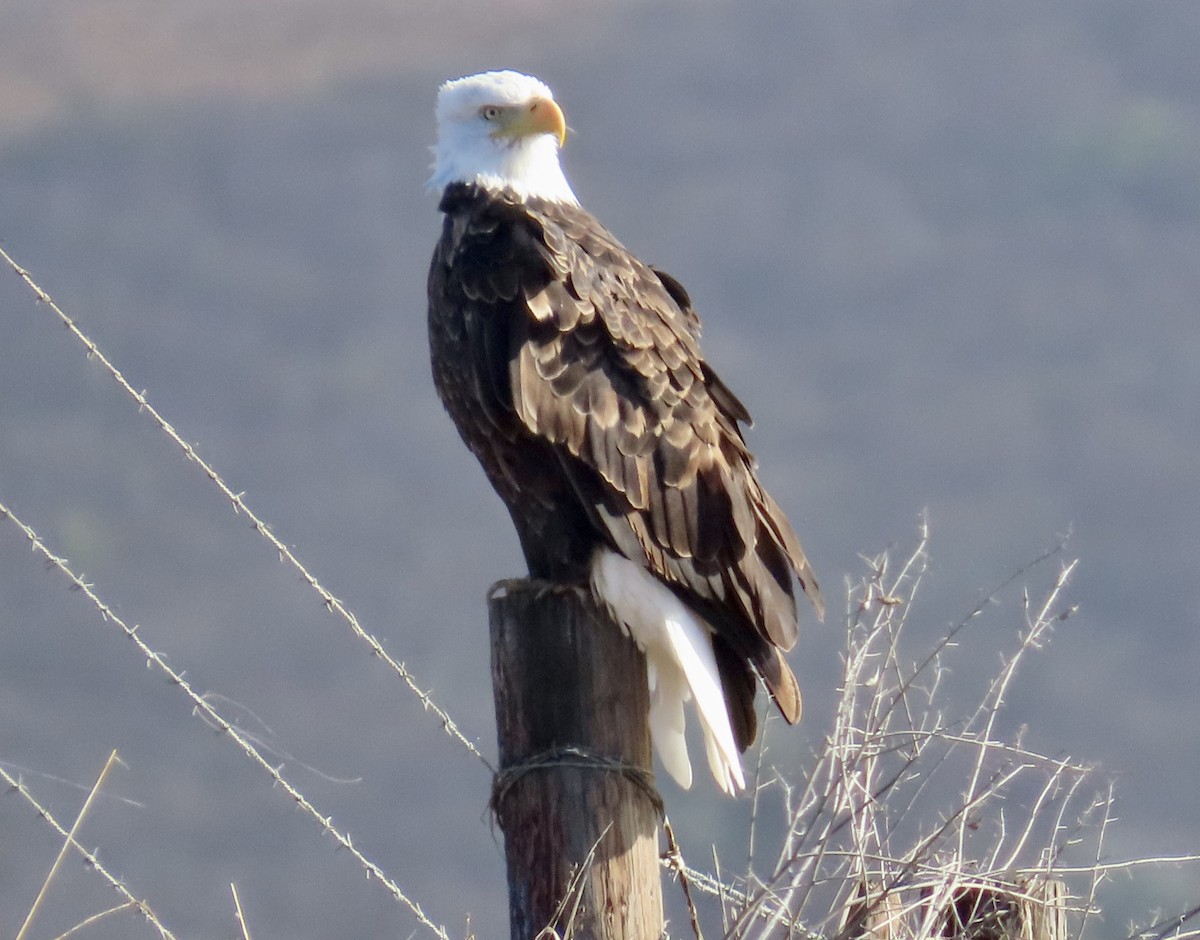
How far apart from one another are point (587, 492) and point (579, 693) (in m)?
0.90

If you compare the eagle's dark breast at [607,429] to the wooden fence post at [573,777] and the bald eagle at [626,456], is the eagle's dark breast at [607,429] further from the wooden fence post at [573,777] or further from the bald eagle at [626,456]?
the wooden fence post at [573,777]

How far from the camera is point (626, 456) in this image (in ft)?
13.3

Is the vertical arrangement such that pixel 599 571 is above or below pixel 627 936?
above

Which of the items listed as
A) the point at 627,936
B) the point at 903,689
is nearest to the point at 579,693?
the point at 627,936

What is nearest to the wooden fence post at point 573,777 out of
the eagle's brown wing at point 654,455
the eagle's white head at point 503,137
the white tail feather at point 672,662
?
the white tail feather at point 672,662

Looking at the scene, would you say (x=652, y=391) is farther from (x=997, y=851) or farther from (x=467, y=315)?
(x=997, y=851)

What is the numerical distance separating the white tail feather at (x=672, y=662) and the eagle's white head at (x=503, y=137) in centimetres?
128

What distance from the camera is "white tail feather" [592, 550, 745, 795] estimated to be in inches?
152

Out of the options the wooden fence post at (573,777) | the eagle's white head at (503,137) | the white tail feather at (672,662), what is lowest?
the wooden fence post at (573,777)

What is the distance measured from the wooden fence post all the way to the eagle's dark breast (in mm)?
641

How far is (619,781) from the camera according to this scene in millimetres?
3217

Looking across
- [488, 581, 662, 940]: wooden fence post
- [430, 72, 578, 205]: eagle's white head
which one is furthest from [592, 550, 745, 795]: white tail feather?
[430, 72, 578, 205]: eagle's white head

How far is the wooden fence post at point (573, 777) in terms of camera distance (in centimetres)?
314

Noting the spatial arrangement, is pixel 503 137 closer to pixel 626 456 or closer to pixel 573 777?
pixel 626 456
